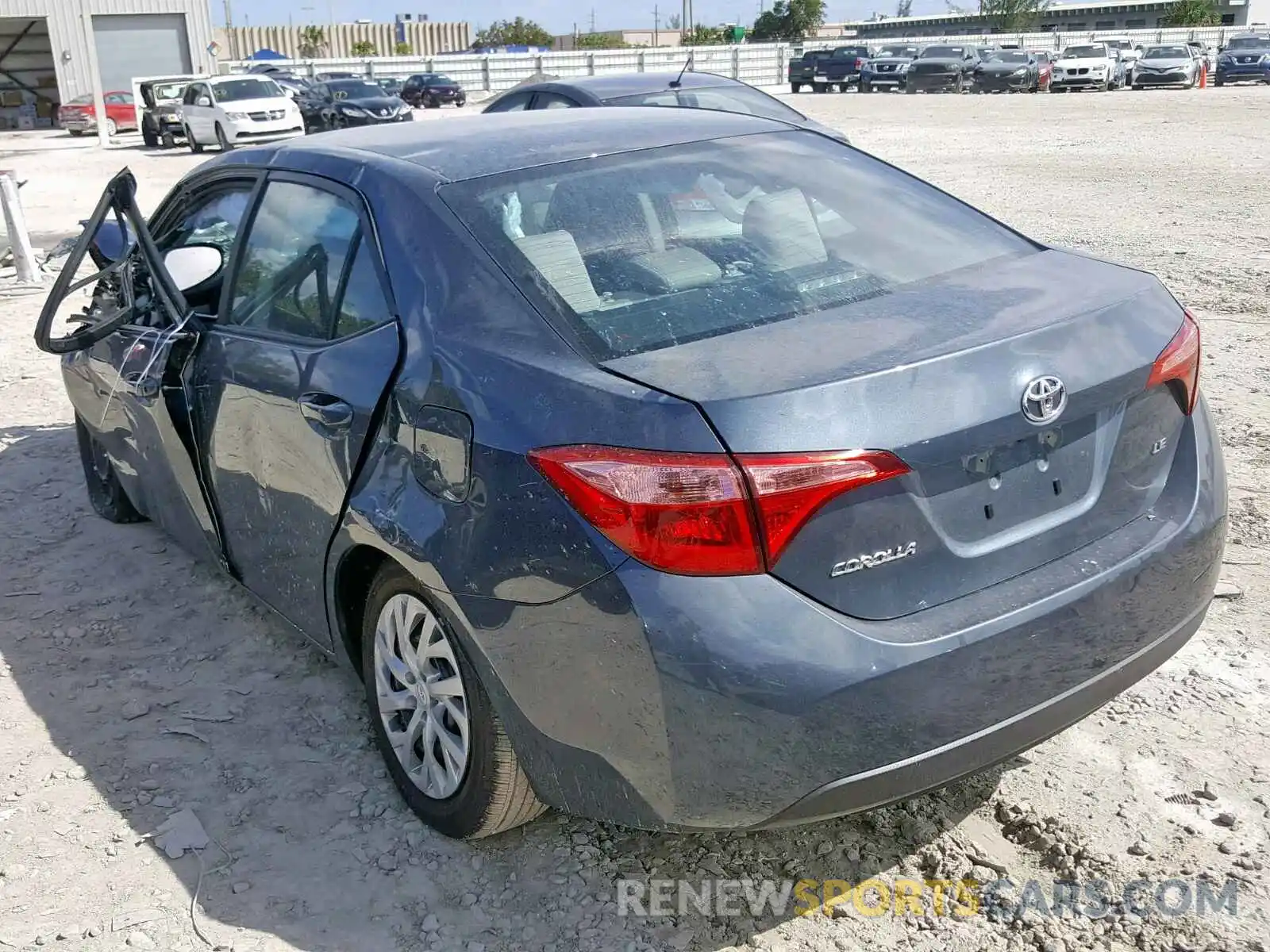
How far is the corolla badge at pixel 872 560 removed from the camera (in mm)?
2273

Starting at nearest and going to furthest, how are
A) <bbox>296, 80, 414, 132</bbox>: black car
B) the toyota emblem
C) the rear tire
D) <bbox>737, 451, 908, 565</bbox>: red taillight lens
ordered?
<bbox>737, 451, 908, 565</bbox>: red taillight lens → the toyota emblem → the rear tire → <bbox>296, 80, 414, 132</bbox>: black car

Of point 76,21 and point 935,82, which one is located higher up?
point 76,21

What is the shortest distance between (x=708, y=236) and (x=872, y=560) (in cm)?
114

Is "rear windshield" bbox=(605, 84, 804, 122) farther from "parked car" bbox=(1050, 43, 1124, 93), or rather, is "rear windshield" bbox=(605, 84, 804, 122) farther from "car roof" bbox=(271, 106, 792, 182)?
"parked car" bbox=(1050, 43, 1124, 93)

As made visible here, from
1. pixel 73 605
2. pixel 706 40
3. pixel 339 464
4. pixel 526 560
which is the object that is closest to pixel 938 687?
pixel 526 560

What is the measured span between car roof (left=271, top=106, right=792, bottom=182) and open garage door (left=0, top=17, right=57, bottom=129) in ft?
174

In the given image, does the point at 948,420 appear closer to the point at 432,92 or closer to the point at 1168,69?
the point at 1168,69

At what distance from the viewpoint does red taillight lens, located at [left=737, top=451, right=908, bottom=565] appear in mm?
2211

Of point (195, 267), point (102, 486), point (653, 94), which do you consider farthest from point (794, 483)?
point (653, 94)

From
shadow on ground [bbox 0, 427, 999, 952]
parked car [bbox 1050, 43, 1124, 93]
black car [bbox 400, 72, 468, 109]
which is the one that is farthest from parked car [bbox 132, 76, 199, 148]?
shadow on ground [bbox 0, 427, 999, 952]

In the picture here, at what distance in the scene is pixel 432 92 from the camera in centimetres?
4447

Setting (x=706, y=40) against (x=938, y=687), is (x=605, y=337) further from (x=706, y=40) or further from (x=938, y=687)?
(x=706, y=40)

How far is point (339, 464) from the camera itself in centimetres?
301

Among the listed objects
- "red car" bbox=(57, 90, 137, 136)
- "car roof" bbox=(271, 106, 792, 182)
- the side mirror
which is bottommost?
"red car" bbox=(57, 90, 137, 136)
